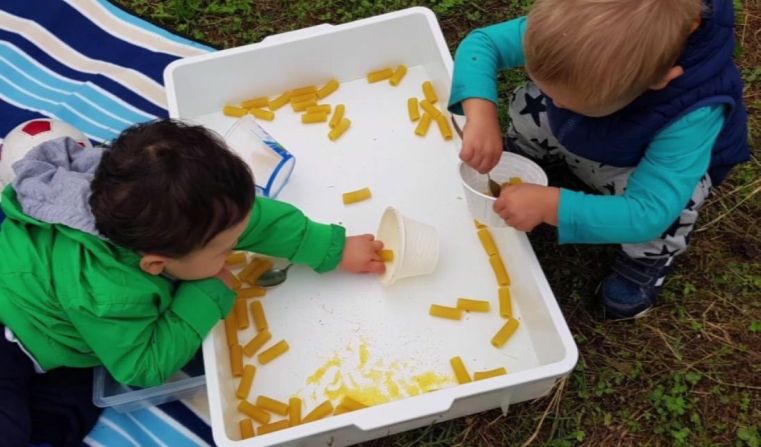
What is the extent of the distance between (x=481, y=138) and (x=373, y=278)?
38 cm

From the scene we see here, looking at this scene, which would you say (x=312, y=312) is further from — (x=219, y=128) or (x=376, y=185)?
(x=219, y=128)

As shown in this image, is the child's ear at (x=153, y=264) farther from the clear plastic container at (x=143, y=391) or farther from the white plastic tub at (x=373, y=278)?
the clear plastic container at (x=143, y=391)

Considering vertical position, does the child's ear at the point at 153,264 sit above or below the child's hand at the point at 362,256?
above

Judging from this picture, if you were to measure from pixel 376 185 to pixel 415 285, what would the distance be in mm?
291

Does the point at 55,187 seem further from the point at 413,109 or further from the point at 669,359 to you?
the point at 669,359

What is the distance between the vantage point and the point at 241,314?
1.59 m

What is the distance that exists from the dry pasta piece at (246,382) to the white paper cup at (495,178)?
54cm

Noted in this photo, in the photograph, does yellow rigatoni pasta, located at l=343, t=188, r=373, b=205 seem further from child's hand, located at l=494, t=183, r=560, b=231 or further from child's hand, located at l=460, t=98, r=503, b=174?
child's hand, located at l=494, t=183, r=560, b=231

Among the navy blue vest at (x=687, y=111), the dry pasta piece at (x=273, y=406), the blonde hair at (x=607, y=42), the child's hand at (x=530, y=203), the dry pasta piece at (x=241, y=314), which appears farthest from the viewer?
the dry pasta piece at (x=241, y=314)

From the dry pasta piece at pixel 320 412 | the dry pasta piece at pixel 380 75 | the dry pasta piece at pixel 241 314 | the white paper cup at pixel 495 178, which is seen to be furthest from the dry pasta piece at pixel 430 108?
the dry pasta piece at pixel 320 412

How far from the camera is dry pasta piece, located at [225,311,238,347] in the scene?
5.13ft

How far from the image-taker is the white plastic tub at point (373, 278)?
1.40m

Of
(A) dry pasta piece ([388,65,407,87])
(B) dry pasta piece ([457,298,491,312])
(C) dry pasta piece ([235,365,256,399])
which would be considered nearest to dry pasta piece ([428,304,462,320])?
(B) dry pasta piece ([457,298,491,312])

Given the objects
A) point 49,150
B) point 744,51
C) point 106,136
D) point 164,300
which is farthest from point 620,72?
point 106,136
